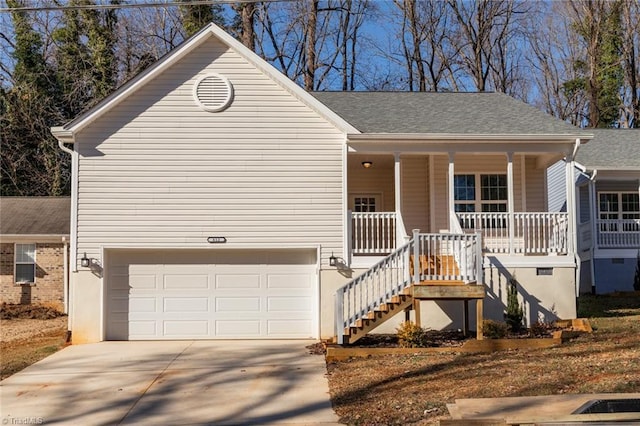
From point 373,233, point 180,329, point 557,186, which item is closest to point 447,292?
point 373,233

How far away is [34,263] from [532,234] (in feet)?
46.8

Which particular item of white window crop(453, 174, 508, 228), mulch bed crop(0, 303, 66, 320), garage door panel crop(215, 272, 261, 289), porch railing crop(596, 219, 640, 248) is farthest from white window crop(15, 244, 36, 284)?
porch railing crop(596, 219, 640, 248)

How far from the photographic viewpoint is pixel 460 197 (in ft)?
55.6

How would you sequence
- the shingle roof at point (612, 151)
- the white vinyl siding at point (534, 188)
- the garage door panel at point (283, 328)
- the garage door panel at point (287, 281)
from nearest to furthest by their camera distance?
the garage door panel at point (283, 328)
the garage door panel at point (287, 281)
the white vinyl siding at point (534, 188)
the shingle roof at point (612, 151)

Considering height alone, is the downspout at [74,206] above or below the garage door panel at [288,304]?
above

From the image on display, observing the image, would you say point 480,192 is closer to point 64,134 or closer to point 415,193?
point 415,193

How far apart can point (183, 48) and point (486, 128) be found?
7190 mm

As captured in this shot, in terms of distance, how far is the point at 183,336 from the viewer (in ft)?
49.2

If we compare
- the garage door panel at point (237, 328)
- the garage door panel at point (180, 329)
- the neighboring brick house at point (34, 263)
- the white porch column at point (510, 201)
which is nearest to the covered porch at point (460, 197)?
the white porch column at point (510, 201)

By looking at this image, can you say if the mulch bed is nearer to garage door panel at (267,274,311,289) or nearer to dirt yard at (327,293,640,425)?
garage door panel at (267,274,311,289)

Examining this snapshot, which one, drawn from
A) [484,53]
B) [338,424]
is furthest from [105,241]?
[484,53]

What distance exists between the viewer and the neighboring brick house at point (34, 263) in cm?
1983

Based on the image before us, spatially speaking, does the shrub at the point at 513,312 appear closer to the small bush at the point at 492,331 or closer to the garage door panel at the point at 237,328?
the small bush at the point at 492,331

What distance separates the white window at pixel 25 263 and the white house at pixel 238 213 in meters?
6.28
